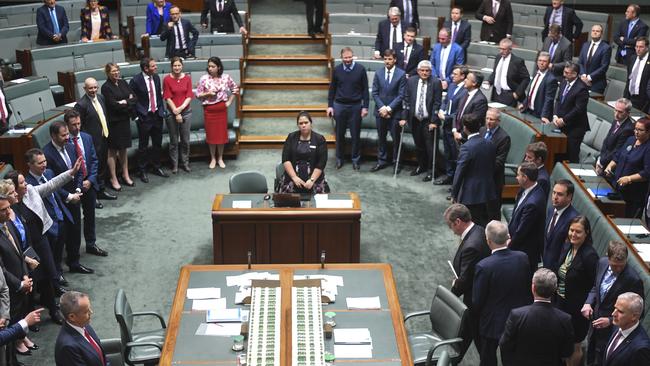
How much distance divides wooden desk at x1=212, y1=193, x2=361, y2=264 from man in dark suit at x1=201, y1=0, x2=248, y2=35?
5.52 m

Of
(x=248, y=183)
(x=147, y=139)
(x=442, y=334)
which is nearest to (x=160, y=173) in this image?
(x=147, y=139)

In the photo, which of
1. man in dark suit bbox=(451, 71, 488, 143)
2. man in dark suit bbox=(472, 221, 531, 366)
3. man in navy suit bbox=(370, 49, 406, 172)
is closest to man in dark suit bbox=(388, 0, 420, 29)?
man in navy suit bbox=(370, 49, 406, 172)

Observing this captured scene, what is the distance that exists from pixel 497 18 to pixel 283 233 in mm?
6566

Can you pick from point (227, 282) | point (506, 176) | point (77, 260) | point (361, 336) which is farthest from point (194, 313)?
point (506, 176)

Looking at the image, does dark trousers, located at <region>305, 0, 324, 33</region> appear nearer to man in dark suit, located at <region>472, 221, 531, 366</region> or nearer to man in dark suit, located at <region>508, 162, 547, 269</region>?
man in dark suit, located at <region>508, 162, 547, 269</region>

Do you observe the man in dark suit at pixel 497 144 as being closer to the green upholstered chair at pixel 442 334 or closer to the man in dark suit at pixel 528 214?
the man in dark suit at pixel 528 214

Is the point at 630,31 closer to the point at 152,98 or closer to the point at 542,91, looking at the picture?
the point at 542,91

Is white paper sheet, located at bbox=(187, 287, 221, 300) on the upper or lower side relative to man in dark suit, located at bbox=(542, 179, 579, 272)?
lower

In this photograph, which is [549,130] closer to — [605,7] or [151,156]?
[151,156]

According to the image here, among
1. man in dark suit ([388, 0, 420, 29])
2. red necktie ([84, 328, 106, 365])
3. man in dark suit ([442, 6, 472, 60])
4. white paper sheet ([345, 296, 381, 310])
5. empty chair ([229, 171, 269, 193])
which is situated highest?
man in dark suit ([388, 0, 420, 29])

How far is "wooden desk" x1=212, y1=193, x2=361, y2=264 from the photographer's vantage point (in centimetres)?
739

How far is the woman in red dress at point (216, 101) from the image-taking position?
1002cm

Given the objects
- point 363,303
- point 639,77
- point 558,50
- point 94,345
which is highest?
point 558,50

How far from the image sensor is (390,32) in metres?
11.2
